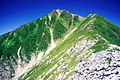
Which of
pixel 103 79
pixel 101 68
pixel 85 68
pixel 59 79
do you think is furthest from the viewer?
pixel 59 79

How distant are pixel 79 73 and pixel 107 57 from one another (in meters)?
13.9

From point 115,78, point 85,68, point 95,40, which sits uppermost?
point 95,40

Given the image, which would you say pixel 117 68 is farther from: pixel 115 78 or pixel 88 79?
pixel 88 79

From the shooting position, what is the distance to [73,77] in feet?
240

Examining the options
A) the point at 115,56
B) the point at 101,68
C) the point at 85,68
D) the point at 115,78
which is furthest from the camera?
the point at 85,68

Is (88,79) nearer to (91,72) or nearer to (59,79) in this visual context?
(91,72)

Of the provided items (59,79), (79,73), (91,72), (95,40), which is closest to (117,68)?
(91,72)

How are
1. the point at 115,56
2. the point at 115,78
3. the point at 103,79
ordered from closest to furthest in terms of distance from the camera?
the point at 115,78, the point at 103,79, the point at 115,56

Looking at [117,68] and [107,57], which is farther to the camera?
[107,57]

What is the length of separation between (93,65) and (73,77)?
1408 cm

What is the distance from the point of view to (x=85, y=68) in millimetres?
65812

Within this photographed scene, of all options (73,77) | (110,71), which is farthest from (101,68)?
(73,77)

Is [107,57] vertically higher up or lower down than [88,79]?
higher up

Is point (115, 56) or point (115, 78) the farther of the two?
point (115, 56)
